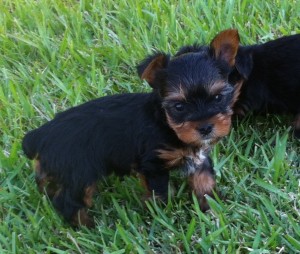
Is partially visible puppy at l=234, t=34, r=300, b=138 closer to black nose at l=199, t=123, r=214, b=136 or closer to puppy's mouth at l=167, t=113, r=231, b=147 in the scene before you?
puppy's mouth at l=167, t=113, r=231, b=147

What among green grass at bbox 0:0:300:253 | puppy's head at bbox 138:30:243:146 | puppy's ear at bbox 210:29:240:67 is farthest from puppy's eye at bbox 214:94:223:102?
green grass at bbox 0:0:300:253

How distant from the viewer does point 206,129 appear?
373 centimetres

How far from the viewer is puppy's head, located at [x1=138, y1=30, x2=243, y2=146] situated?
3754 mm

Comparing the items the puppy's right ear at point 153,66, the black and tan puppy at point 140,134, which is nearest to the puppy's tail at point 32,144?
the black and tan puppy at point 140,134

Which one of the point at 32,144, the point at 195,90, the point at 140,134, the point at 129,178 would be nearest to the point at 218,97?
the point at 195,90

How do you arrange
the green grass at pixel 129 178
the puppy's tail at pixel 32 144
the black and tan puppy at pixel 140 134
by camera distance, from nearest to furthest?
1. the black and tan puppy at pixel 140 134
2. the green grass at pixel 129 178
3. the puppy's tail at pixel 32 144

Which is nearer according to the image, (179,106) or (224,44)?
(179,106)

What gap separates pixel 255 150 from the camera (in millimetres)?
4637

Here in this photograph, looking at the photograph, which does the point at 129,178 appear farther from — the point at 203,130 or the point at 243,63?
the point at 243,63

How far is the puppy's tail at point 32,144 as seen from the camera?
13.3 ft

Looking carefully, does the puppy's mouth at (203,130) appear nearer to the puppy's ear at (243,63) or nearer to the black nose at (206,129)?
the black nose at (206,129)

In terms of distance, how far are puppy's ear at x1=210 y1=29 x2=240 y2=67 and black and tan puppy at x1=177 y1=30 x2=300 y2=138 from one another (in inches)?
26.2

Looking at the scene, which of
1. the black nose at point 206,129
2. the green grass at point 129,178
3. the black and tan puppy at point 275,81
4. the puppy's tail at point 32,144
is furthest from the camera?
the black and tan puppy at point 275,81

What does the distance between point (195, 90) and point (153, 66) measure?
35 centimetres
